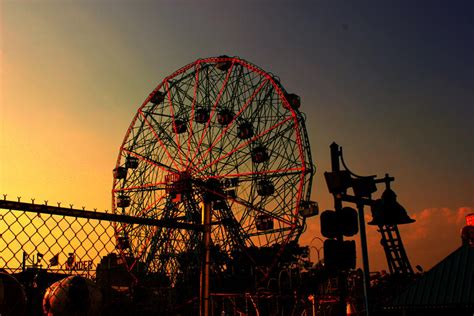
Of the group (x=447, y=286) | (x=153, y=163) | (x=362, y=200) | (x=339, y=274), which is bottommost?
(x=447, y=286)

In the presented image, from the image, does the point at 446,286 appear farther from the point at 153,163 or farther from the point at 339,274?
the point at 153,163

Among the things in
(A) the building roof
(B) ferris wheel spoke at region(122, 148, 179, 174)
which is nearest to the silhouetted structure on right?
(A) the building roof

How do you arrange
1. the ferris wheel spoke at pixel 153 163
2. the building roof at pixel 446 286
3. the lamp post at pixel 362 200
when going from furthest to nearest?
the ferris wheel spoke at pixel 153 163
the building roof at pixel 446 286
the lamp post at pixel 362 200

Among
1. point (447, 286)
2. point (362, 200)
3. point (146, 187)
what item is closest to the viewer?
point (362, 200)

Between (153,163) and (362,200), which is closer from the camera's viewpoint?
(362,200)

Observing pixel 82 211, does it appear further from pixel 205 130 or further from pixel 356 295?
pixel 205 130

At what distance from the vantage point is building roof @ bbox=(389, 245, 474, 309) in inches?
438

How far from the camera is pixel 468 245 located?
471 inches

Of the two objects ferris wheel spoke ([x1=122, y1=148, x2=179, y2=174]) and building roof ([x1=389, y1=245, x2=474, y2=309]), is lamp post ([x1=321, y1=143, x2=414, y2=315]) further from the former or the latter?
ferris wheel spoke ([x1=122, y1=148, x2=179, y2=174])

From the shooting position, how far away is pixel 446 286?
11.6 m

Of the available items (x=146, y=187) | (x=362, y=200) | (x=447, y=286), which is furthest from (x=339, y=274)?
(x=146, y=187)

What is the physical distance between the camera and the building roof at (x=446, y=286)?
36.5ft

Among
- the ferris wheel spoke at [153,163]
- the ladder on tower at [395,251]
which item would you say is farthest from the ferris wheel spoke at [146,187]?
the ladder on tower at [395,251]

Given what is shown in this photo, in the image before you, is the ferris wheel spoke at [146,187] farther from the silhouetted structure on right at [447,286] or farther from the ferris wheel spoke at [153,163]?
the silhouetted structure on right at [447,286]
